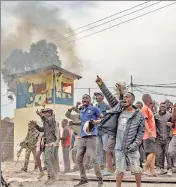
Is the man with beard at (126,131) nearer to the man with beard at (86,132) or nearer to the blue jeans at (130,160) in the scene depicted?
the blue jeans at (130,160)

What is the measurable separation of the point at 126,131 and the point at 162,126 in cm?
261

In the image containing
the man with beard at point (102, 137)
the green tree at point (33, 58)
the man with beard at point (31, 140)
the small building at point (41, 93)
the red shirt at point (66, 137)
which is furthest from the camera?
the small building at point (41, 93)

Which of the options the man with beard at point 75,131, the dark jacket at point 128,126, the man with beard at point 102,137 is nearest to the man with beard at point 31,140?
the man with beard at point 75,131

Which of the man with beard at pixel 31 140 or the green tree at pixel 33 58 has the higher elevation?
the green tree at pixel 33 58

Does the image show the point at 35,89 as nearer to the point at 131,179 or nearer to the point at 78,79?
the point at 78,79

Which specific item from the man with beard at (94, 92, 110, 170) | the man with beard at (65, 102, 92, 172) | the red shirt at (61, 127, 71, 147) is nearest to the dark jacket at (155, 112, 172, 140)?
the man with beard at (94, 92, 110, 170)

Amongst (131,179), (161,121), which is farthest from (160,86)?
(131,179)

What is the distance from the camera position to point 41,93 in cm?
1719

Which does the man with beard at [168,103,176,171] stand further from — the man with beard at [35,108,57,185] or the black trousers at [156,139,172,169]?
the man with beard at [35,108,57,185]

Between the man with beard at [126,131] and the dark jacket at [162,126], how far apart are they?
2.40m

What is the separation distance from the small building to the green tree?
0.28 meters

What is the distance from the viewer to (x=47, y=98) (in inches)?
672

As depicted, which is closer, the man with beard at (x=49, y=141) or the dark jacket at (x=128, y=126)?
the dark jacket at (x=128, y=126)

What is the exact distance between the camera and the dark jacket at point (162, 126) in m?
8.83
